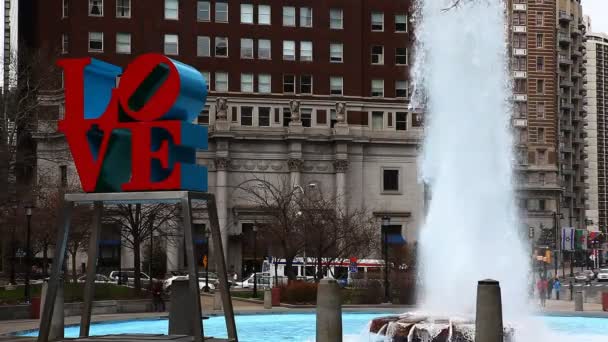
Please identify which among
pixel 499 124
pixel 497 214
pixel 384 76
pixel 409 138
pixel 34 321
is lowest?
pixel 34 321

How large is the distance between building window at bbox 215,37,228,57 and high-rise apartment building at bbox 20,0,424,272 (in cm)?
12

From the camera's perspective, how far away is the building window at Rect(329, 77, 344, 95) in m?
98.2

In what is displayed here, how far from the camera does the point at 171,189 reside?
60.7ft

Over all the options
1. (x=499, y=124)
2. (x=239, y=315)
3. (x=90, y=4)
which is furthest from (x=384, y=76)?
(x=499, y=124)

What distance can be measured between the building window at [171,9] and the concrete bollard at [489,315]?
266ft

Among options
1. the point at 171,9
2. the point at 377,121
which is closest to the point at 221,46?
the point at 171,9

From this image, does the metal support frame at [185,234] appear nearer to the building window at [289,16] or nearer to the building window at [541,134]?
the building window at [289,16]

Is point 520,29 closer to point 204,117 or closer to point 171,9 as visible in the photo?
point 204,117

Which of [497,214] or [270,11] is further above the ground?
[270,11]

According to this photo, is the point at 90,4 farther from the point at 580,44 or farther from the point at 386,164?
the point at 580,44

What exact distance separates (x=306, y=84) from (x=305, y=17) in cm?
647

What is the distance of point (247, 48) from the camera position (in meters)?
96.0

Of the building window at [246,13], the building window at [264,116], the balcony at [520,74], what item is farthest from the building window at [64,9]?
the balcony at [520,74]

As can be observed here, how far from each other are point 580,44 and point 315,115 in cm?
8330
